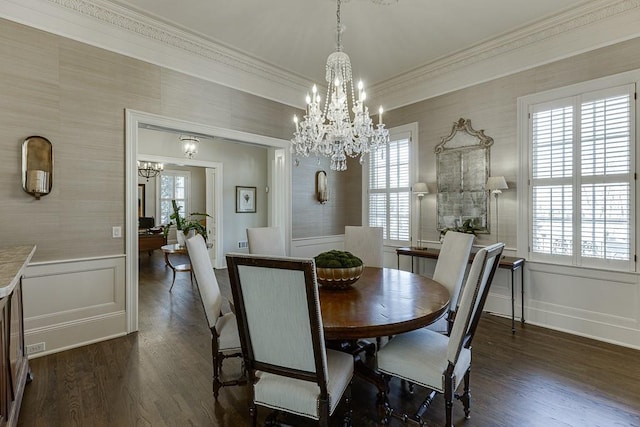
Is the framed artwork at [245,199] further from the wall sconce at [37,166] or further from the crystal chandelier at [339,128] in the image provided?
the crystal chandelier at [339,128]

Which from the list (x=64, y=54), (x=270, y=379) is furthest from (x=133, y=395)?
(x=64, y=54)

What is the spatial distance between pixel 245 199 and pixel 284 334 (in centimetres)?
595

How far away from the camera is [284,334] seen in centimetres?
154

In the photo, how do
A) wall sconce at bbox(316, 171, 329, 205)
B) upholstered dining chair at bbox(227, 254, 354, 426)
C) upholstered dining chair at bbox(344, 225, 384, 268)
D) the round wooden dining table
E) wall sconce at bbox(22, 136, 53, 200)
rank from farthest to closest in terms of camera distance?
wall sconce at bbox(316, 171, 329, 205) → upholstered dining chair at bbox(344, 225, 384, 268) → wall sconce at bbox(22, 136, 53, 200) → the round wooden dining table → upholstered dining chair at bbox(227, 254, 354, 426)

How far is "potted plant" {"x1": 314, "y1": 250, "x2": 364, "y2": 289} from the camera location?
2.25 m

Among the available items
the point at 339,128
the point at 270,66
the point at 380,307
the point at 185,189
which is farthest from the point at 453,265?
the point at 185,189

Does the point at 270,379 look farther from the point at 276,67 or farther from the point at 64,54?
the point at 276,67

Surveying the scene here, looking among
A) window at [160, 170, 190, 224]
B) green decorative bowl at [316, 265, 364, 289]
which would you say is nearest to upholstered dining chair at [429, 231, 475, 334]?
green decorative bowl at [316, 265, 364, 289]

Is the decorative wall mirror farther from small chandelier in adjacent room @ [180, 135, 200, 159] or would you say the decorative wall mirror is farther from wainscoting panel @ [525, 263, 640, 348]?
small chandelier in adjacent room @ [180, 135, 200, 159]

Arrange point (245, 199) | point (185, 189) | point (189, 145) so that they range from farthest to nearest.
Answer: point (185, 189), point (245, 199), point (189, 145)

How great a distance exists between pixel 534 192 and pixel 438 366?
2800 millimetres

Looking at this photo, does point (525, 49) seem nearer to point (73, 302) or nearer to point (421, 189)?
point (421, 189)

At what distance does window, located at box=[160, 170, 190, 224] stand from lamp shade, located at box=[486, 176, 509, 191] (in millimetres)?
Answer: 8688

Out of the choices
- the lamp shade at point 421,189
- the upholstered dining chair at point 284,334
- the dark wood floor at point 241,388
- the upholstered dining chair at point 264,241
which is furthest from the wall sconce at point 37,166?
the lamp shade at point 421,189
